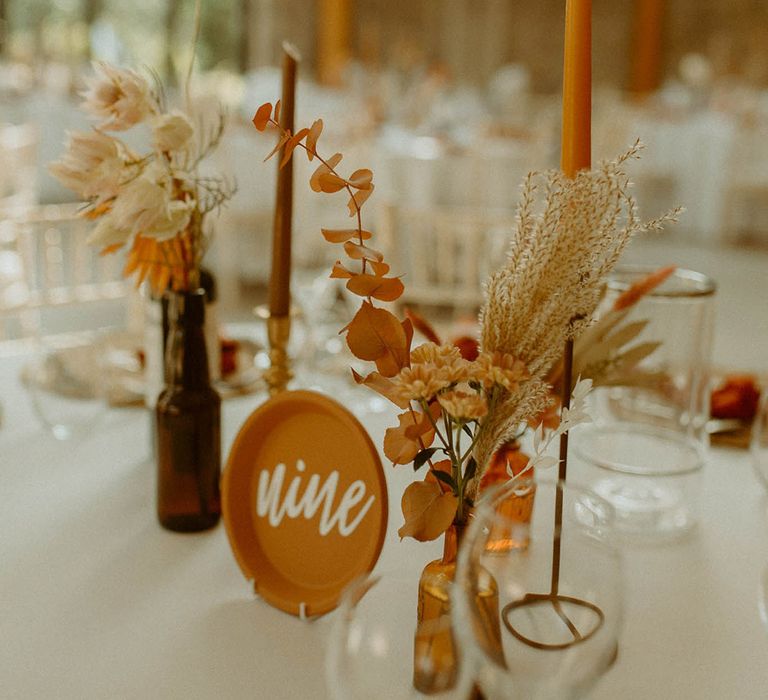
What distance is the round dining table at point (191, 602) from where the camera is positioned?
771 mm

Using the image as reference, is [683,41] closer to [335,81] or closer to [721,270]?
[335,81]

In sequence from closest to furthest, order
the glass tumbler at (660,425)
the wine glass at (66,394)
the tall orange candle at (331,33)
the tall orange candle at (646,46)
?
the glass tumbler at (660,425), the wine glass at (66,394), the tall orange candle at (331,33), the tall orange candle at (646,46)

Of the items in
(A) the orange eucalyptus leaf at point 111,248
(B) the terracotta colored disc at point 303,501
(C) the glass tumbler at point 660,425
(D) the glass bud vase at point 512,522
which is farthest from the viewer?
(C) the glass tumbler at point 660,425

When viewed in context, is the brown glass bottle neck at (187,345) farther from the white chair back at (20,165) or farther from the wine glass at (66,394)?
the white chair back at (20,165)

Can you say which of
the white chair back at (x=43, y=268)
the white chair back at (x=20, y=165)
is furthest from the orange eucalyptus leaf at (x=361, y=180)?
the white chair back at (x=20, y=165)

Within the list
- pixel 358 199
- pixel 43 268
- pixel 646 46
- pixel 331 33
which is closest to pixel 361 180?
pixel 358 199

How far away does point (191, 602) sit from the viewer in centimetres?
88

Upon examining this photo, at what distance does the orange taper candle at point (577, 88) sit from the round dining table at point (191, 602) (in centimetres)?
32

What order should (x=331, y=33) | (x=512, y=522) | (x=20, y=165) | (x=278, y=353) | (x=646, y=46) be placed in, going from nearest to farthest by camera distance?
(x=512, y=522), (x=278, y=353), (x=20, y=165), (x=331, y=33), (x=646, y=46)

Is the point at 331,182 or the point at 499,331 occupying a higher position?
the point at 331,182

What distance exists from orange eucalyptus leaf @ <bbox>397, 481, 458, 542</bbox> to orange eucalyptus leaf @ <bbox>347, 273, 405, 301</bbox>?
0.14 m

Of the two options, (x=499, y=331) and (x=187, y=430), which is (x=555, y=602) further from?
(x=187, y=430)

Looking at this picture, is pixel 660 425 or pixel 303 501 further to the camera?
pixel 660 425

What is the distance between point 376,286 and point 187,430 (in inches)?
14.7
